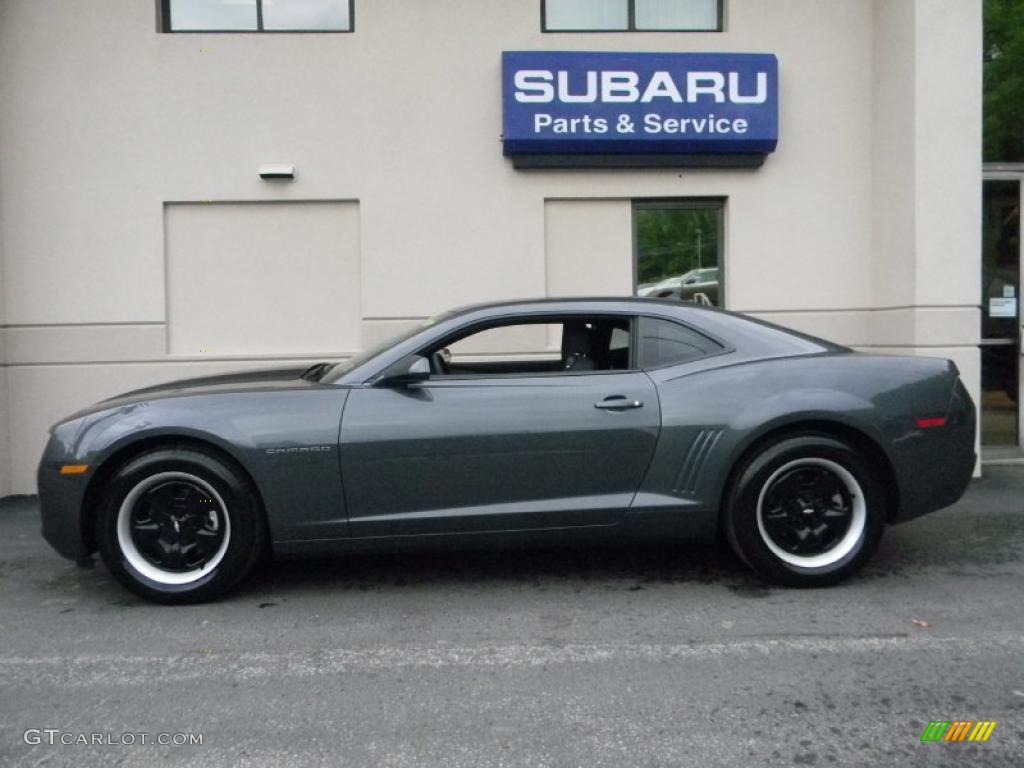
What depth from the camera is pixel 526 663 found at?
3.65 metres

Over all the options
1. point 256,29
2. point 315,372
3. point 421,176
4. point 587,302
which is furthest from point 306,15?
point 587,302

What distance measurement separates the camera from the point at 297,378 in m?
4.89

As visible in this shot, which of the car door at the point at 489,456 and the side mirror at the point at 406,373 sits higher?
the side mirror at the point at 406,373

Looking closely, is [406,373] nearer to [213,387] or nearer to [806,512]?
[213,387]

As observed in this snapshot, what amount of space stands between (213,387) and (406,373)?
3.54 feet

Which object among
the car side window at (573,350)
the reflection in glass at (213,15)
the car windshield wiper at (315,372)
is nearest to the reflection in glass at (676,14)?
the reflection in glass at (213,15)

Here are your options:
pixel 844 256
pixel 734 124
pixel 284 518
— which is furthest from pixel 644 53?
pixel 284 518

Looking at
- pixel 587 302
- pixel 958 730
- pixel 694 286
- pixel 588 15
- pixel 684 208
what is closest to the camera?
pixel 958 730

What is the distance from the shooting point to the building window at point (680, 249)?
25.9 feet

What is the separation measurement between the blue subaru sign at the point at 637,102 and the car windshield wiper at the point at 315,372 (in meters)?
3.10

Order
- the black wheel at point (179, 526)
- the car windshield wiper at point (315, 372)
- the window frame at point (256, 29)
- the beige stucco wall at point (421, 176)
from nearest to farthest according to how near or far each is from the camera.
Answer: the black wheel at point (179, 526), the car windshield wiper at point (315, 372), the beige stucco wall at point (421, 176), the window frame at point (256, 29)

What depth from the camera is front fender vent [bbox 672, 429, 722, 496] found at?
4.41 m

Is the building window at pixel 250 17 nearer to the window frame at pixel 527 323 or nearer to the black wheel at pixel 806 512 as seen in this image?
the window frame at pixel 527 323

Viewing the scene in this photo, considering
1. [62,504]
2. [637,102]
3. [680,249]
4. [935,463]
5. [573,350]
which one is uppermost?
[637,102]
